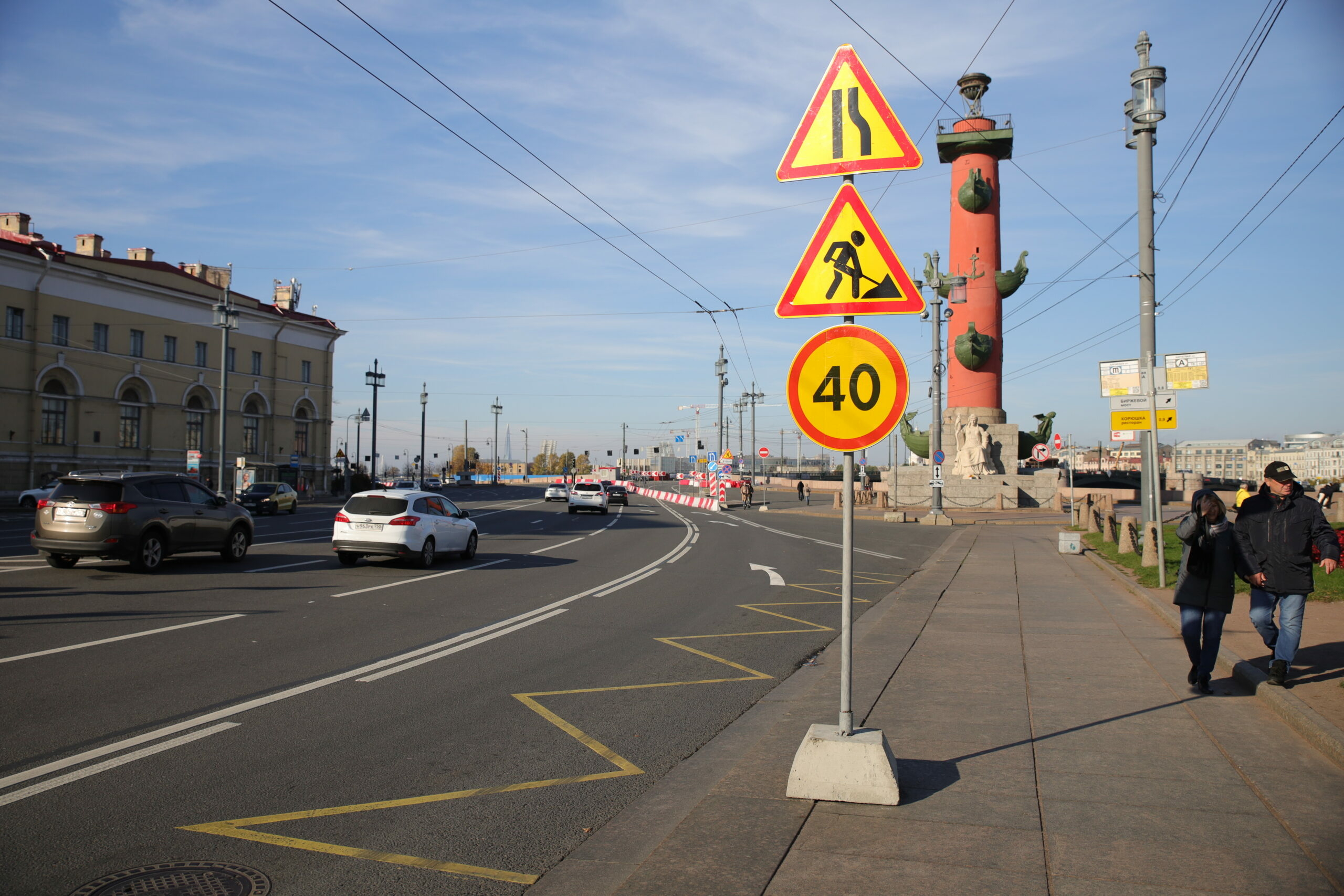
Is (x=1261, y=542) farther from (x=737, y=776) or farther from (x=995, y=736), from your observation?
(x=737, y=776)

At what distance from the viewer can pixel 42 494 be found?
1619 inches

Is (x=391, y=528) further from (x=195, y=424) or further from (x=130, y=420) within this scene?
(x=195, y=424)

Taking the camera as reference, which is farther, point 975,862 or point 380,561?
point 380,561

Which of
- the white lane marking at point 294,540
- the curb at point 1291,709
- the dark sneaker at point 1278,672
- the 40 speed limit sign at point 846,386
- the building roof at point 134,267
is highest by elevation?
the building roof at point 134,267

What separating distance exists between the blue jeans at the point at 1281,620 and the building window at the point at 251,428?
223ft

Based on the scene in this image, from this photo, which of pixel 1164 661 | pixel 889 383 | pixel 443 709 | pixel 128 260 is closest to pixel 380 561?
pixel 443 709

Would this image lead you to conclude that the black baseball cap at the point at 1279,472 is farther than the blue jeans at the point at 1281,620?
Yes

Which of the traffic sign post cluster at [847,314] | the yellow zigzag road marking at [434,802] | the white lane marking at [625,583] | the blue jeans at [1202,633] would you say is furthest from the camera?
the white lane marking at [625,583]

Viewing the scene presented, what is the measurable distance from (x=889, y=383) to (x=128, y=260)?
6575 cm

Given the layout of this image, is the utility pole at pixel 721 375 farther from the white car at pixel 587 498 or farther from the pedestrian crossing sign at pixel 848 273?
the pedestrian crossing sign at pixel 848 273

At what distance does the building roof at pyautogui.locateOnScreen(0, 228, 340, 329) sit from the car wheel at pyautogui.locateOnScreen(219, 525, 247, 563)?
34.5m

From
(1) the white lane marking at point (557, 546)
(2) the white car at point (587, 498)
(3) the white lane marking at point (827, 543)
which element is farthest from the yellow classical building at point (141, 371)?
(3) the white lane marking at point (827, 543)

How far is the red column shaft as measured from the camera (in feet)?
167

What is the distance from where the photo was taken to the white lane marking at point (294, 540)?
2190 centimetres
